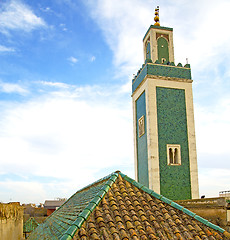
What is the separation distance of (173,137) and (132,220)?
13357 millimetres

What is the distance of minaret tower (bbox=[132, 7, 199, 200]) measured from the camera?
1673 centimetres

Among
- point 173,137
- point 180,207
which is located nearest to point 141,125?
point 173,137

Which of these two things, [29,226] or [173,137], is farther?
[29,226]

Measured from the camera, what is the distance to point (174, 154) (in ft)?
57.1

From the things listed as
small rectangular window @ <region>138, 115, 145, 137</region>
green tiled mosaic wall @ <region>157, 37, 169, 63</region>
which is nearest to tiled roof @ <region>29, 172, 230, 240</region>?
small rectangular window @ <region>138, 115, 145, 137</region>

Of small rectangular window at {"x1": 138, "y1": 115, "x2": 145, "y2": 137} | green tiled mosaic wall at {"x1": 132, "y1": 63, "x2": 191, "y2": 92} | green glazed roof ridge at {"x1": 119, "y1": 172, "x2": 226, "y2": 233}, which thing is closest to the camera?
green glazed roof ridge at {"x1": 119, "y1": 172, "x2": 226, "y2": 233}

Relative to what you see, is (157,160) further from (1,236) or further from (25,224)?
(1,236)

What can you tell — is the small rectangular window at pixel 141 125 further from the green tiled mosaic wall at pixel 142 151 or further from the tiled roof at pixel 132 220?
the tiled roof at pixel 132 220

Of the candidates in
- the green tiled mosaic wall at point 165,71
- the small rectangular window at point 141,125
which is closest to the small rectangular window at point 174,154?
the small rectangular window at point 141,125

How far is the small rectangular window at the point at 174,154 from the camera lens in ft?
56.3

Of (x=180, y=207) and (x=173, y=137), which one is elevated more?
(x=173, y=137)

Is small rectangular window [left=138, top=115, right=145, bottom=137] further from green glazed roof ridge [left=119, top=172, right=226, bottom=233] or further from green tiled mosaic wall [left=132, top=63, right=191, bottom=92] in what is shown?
green glazed roof ridge [left=119, top=172, right=226, bottom=233]

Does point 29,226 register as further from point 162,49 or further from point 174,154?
point 162,49

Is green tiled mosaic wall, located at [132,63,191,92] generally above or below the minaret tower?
above
